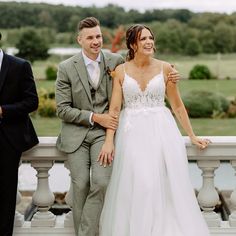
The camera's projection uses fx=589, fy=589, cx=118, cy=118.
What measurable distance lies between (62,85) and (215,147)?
0.99 metres

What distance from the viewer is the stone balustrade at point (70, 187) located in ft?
11.7

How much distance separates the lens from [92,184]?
3.32 m

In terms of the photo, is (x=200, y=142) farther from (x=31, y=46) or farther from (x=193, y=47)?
(x=193, y=47)

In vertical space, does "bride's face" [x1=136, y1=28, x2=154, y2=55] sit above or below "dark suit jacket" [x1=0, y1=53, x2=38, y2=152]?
above

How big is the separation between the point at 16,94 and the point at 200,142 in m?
1.13

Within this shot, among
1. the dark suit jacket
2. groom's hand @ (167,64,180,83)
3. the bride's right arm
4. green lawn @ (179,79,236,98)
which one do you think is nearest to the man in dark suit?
the dark suit jacket

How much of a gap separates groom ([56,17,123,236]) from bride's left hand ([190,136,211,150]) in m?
0.51

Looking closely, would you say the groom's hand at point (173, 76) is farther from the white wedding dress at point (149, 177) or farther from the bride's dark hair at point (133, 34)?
the bride's dark hair at point (133, 34)

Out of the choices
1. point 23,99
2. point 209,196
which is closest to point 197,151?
point 209,196

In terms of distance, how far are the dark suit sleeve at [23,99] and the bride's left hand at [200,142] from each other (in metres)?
0.96

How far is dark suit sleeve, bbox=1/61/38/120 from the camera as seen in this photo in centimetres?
330

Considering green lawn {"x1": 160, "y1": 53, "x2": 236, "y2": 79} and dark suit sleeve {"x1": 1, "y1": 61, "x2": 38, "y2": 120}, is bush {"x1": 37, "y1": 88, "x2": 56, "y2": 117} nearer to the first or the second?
green lawn {"x1": 160, "y1": 53, "x2": 236, "y2": 79}

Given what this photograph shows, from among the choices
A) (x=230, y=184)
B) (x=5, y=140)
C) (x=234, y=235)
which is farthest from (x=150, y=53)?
(x=230, y=184)

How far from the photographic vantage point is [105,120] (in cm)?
337
